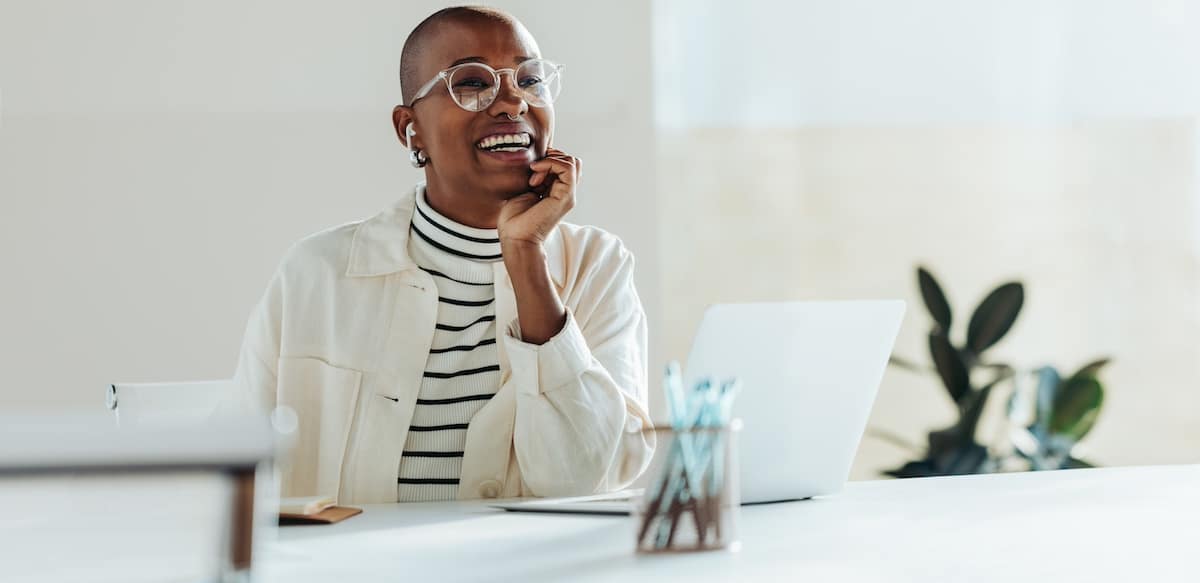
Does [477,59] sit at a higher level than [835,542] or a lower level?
higher

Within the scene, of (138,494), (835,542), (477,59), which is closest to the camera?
(138,494)

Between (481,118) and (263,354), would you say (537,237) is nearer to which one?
(481,118)

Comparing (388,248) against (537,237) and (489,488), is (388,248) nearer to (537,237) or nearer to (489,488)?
(537,237)

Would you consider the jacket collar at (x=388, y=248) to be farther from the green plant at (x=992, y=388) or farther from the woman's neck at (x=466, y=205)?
the green plant at (x=992, y=388)

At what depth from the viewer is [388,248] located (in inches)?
70.5

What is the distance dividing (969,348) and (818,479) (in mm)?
2339

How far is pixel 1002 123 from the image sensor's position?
4.39 m

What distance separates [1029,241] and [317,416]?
333 cm

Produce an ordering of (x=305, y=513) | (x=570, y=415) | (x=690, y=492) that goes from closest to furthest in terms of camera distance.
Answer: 1. (x=690, y=492)
2. (x=305, y=513)
3. (x=570, y=415)

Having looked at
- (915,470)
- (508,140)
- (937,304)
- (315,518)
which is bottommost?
(915,470)

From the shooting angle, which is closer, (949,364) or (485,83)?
(485,83)

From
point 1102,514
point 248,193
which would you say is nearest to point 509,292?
point 1102,514

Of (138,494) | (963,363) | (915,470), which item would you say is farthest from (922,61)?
(138,494)

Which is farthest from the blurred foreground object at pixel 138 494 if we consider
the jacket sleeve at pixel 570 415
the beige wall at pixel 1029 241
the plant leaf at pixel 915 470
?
the beige wall at pixel 1029 241
